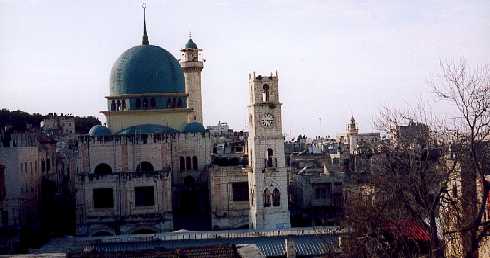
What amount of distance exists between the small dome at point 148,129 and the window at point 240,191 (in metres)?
6.22

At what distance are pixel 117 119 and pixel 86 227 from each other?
891cm

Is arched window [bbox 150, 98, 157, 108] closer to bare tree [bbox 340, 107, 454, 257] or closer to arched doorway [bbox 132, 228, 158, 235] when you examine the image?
arched doorway [bbox 132, 228, 158, 235]

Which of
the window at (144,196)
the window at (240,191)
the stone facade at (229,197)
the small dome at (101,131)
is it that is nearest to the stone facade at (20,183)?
the small dome at (101,131)

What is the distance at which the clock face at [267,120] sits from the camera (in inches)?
1871

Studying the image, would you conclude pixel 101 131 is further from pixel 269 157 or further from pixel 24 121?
pixel 24 121

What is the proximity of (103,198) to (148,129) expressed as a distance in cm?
610

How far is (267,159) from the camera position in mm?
47500

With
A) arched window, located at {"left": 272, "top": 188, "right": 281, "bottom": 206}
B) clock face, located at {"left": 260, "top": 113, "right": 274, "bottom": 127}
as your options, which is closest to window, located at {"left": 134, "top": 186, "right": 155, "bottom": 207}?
arched window, located at {"left": 272, "top": 188, "right": 281, "bottom": 206}

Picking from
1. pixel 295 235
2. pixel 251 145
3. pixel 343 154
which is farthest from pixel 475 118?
pixel 343 154

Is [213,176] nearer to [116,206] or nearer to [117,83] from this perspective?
[116,206]

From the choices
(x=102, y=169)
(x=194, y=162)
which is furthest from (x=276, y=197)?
(x=102, y=169)

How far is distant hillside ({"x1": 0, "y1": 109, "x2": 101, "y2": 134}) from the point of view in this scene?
9338 centimetres

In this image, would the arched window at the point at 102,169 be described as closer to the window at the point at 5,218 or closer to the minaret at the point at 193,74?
the window at the point at 5,218

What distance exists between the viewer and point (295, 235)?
127 feet
